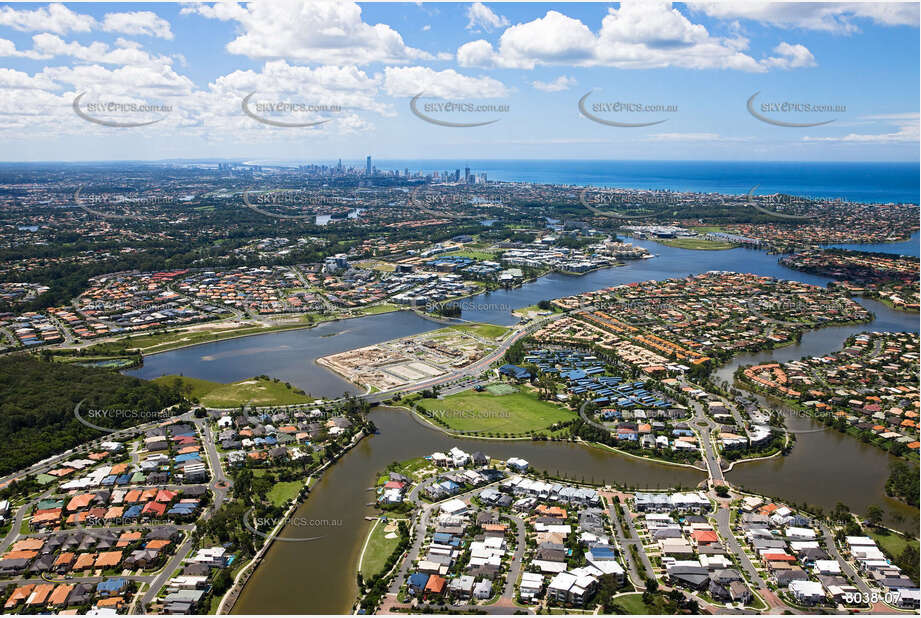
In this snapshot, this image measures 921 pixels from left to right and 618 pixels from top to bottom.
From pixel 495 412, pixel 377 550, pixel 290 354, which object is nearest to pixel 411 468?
pixel 377 550

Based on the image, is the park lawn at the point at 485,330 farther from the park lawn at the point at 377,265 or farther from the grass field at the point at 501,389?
the park lawn at the point at 377,265

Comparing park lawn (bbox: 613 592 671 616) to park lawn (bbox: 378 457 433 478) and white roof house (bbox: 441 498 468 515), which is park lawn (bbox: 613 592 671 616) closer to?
white roof house (bbox: 441 498 468 515)

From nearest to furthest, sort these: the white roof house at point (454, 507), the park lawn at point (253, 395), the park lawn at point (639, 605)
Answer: the park lawn at point (639, 605), the white roof house at point (454, 507), the park lawn at point (253, 395)

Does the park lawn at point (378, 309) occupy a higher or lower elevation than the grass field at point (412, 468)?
higher

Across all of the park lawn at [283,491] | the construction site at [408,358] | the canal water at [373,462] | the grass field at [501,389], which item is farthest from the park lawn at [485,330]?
the park lawn at [283,491]

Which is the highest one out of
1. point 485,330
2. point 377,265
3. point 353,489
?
point 377,265

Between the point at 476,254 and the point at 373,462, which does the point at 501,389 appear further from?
the point at 476,254

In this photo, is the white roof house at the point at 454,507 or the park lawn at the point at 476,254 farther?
the park lawn at the point at 476,254
